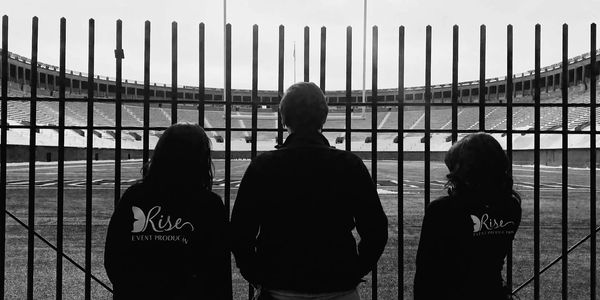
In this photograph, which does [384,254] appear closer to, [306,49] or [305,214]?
[306,49]

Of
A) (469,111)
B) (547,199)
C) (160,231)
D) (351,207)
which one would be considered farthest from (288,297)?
(469,111)

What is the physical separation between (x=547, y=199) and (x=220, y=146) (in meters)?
43.1

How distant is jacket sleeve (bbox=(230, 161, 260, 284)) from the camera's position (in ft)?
6.53

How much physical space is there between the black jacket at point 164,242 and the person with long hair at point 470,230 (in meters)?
0.96

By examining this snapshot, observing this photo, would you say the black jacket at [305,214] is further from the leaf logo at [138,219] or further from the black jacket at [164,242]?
the leaf logo at [138,219]

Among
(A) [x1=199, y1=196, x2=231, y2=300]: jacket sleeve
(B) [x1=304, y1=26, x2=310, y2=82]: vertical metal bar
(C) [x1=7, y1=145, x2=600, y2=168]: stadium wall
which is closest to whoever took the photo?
(A) [x1=199, y1=196, x2=231, y2=300]: jacket sleeve

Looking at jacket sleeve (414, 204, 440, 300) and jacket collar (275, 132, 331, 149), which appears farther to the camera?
jacket sleeve (414, 204, 440, 300)

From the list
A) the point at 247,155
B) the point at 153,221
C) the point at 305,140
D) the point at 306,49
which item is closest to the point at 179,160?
the point at 153,221

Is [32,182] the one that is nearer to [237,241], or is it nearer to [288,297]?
[237,241]

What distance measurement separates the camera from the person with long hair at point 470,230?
218 centimetres

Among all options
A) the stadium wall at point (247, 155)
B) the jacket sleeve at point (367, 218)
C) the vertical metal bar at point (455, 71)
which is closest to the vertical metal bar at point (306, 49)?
the vertical metal bar at point (455, 71)

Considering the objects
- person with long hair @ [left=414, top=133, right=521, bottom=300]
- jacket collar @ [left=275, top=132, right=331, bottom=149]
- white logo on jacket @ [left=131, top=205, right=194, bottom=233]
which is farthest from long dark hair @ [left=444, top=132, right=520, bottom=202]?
white logo on jacket @ [left=131, top=205, right=194, bottom=233]

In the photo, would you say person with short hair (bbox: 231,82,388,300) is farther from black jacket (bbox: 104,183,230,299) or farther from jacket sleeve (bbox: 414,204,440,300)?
jacket sleeve (bbox: 414,204,440,300)

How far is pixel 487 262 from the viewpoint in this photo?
2.25m
